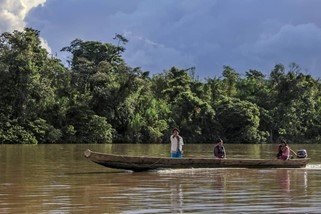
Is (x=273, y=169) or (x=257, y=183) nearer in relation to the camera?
(x=257, y=183)

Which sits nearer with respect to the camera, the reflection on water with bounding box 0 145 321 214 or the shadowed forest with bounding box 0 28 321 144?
the reflection on water with bounding box 0 145 321 214

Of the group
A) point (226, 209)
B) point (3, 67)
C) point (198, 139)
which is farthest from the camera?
point (198, 139)

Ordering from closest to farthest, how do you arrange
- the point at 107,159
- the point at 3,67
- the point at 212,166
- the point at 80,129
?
1. the point at 107,159
2. the point at 212,166
3. the point at 3,67
4. the point at 80,129

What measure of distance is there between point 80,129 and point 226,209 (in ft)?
155

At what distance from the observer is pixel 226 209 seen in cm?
959

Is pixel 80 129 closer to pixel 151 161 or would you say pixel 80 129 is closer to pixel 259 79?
pixel 259 79

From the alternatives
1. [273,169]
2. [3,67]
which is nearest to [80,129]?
[3,67]

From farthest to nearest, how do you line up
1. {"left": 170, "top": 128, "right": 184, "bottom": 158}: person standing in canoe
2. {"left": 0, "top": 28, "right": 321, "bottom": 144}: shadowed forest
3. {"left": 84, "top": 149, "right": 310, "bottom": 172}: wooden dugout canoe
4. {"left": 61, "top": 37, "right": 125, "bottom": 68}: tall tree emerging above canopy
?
{"left": 61, "top": 37, "right": 125, "bottom": 68}: tall tree emerging above canopy → {"left": 0, "top": 28, "right": 321, "bottom": 144}: shadowed forest → {"left": 170, "top": 128, "right": 184, "bottom": 158}: person standing in canoe → {"left": 84, "top": 149, "right": 310, "bottom": 172}: wooden dugout canoe

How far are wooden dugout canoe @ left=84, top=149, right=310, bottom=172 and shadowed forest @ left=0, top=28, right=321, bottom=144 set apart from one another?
34.2 metres

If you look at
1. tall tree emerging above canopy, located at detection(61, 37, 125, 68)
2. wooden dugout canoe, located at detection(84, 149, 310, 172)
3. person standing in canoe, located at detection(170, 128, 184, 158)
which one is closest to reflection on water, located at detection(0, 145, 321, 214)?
wooden dugout canoe, located at detection(84, 149, 310, 172)

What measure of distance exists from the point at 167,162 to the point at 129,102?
41519mm

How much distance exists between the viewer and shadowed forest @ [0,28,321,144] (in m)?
52.6

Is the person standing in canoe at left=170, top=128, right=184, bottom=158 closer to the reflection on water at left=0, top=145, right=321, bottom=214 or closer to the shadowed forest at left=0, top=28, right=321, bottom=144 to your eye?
the reflection on water at left=0, top=145, right=321, bottom=214

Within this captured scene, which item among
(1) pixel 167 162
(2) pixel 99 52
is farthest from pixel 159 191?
(2) pixel 99 52
